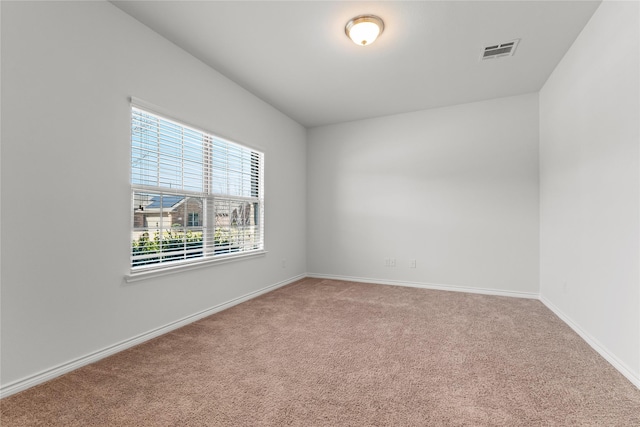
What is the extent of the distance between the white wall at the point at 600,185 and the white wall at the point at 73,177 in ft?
11.7

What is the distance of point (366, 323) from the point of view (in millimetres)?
2893

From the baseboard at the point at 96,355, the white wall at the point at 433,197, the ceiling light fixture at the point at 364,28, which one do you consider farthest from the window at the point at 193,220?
the white wall at the point at 433,197

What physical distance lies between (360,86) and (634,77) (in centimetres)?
246

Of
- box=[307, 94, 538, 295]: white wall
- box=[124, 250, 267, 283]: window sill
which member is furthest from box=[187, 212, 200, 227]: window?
box=[307, 94, 538, 295]: white wall

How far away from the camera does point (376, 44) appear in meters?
2.76

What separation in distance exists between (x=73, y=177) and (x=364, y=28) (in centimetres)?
253

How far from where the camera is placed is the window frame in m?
2.44

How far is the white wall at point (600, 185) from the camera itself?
1.91m

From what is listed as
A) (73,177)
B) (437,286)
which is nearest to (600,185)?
(437,286)

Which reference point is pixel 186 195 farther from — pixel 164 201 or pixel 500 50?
pixel 500 50

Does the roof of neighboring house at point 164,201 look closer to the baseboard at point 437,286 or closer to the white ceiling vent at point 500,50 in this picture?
the baseboard at point 437,286

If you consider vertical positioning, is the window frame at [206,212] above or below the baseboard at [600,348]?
above

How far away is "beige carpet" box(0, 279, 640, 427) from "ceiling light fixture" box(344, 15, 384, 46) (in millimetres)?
2654

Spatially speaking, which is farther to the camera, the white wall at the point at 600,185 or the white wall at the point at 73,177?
the white wall at the point at 600,185
